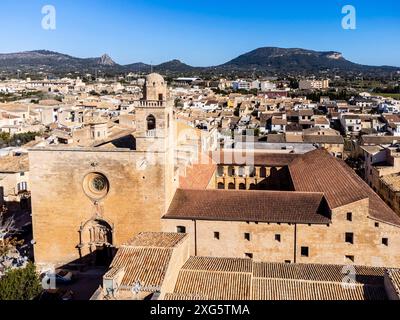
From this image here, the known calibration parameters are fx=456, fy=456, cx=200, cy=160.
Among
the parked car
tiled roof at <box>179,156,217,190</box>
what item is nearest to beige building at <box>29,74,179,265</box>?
the parked car

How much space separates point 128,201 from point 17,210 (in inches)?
747

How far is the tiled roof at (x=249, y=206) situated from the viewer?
1004 inches

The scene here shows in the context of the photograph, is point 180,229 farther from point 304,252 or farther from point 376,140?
point 376,140

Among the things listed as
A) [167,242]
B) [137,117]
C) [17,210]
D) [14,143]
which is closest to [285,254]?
[167,242]

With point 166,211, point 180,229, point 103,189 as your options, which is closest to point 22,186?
point 103,189

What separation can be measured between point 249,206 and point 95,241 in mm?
9517

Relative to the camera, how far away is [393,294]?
1767 cm

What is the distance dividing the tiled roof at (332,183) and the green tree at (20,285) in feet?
51.1

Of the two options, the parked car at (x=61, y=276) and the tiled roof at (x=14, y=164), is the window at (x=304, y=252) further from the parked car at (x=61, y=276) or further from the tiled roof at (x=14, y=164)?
the tiled roof at (x=14, y=164)

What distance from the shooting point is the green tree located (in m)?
18.7

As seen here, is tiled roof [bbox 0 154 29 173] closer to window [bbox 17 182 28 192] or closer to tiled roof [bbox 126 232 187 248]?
window [bbox 17 182 28 192]

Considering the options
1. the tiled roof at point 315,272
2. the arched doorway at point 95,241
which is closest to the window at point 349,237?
the tiled roof at point 315,272

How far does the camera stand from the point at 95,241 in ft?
90.5

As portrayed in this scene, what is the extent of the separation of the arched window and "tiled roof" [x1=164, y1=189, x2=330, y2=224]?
4.76 m
